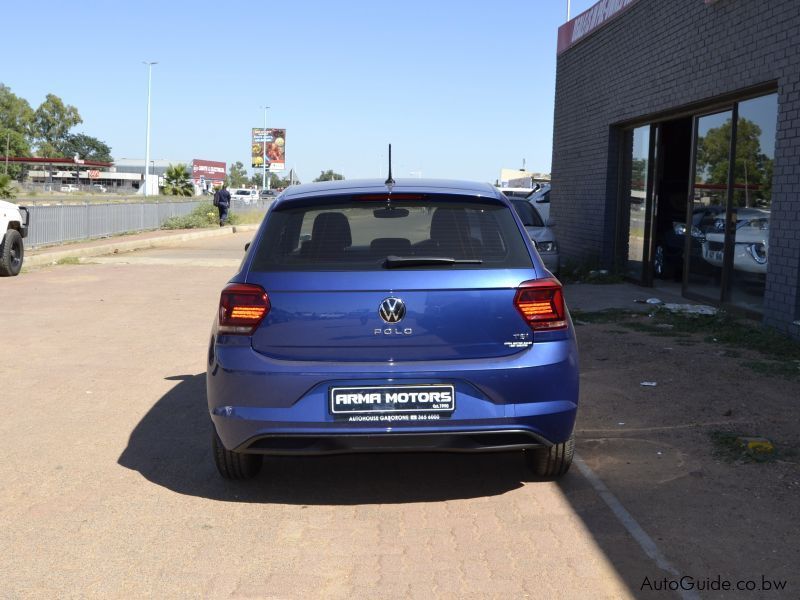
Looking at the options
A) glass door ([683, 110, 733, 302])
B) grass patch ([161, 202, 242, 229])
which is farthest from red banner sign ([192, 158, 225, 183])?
glass door ([683, 110, 733, 302])

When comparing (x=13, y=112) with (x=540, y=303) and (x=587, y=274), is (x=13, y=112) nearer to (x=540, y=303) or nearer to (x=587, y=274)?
(x=587, y=274)

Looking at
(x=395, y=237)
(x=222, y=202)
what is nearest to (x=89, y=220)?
(x=222, y=202)

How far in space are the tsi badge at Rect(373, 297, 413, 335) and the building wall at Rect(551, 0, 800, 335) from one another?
6.16m

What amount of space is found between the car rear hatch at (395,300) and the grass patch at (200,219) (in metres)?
31.2

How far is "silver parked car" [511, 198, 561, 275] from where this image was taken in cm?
1470

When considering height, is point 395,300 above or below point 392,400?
above

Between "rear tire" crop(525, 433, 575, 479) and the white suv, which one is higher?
Result: the white suv

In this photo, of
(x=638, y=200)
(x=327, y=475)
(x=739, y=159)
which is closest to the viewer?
(x=327, y=475)

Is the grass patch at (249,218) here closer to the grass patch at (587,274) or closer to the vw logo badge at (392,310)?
the grass patch at (587,274)

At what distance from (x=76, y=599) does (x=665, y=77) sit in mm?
11612

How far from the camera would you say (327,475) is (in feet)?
17.9

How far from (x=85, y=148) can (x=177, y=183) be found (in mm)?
90233

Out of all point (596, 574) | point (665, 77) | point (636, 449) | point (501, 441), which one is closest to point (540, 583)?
point (596, 574)

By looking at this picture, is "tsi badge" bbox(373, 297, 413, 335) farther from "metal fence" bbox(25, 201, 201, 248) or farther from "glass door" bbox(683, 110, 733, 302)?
"metal fence" bbox(25, 201, 201, 248)
